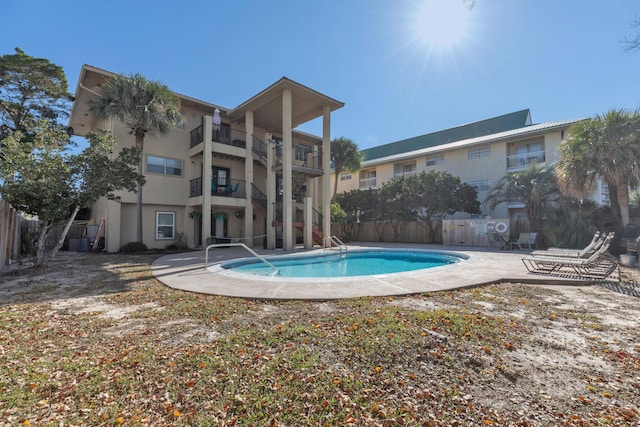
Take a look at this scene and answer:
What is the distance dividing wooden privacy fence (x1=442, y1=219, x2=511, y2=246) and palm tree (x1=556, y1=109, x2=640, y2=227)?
3.83 meters

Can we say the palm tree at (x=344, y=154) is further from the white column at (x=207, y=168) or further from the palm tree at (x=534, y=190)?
the white column at (x=207, y=168)

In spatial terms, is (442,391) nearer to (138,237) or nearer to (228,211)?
(138,237)

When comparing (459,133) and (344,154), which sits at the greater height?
(459,133)

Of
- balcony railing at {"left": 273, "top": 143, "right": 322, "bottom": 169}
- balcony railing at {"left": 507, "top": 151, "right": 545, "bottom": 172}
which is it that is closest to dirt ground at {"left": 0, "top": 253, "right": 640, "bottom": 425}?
balcony railing at {"left": 273, "top": 143, "right": 322, "bottom": 169}

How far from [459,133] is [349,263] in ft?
81.4

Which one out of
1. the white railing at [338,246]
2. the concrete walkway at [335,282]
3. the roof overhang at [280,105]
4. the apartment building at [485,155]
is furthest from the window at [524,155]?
the concrete walkway at [335,282]

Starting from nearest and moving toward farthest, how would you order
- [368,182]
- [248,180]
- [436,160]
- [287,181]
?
[287,181]
[248,180]
[436,160]
[368,182]

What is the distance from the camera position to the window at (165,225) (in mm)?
15961

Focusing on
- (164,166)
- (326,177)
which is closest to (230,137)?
(164,166)

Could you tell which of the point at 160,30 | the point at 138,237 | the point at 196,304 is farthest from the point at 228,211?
the point at 196,304

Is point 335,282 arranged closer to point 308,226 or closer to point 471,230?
point 308,226

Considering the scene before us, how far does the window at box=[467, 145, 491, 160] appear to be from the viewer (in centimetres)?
2304

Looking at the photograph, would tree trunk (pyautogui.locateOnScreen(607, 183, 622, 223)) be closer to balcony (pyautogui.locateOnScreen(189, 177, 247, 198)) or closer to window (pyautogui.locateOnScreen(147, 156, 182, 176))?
balcony (pyautogui.locateOnScreen(189, 177, 247, 198))

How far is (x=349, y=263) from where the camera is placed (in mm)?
12227
